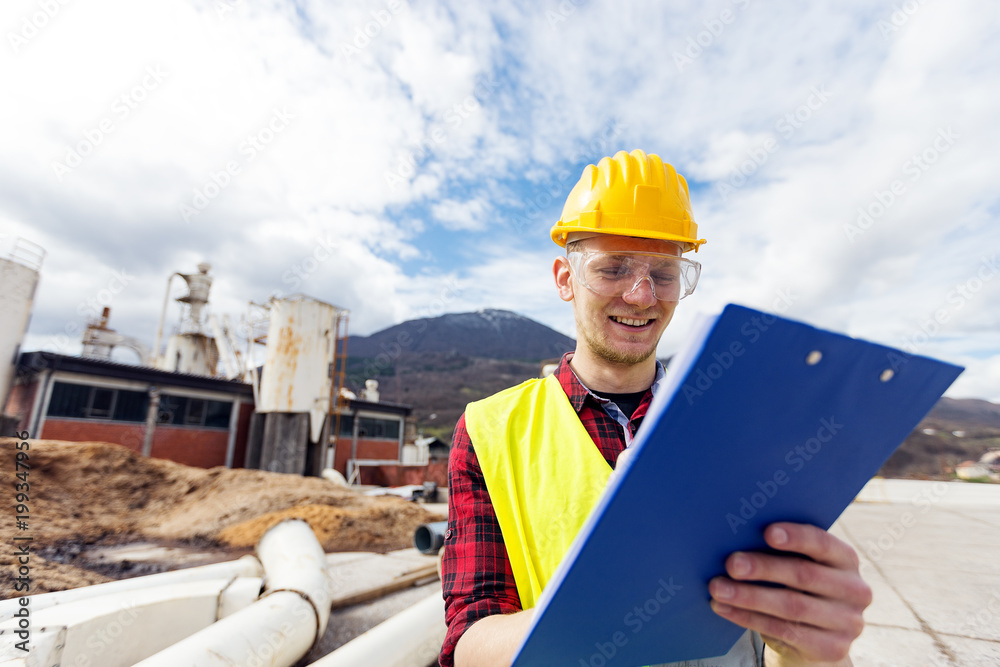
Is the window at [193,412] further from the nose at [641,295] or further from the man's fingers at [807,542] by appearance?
the man's fingers at [807,542]

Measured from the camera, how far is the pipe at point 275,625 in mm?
2273

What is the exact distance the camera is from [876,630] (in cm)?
343

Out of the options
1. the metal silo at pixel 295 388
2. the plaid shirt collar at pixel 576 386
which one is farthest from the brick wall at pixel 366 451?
the plaid shirt collar at pixel 576 386

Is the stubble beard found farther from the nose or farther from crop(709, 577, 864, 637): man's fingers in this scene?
crop(709, 577, 864, 637): man's fingers

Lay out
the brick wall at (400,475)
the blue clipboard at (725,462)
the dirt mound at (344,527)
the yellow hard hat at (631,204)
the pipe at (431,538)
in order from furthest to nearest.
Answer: the brick wall at (400,475)
the dirt mound at (344,527)
the pipe at (431,538)
the yellow hard hat at (631,204)
the blue clipboard at (725,462)

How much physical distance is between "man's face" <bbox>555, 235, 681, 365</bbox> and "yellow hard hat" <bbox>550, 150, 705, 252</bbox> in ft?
0.33

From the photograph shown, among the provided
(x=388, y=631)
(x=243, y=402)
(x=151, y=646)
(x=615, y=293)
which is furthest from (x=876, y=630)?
(x=243, y=402)

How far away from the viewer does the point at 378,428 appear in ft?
79.0

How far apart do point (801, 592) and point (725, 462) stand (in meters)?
0.32

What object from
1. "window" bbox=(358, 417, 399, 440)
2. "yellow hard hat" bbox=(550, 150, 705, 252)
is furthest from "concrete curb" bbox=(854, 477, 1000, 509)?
"window" bbox=(358, 417, 399, 440)

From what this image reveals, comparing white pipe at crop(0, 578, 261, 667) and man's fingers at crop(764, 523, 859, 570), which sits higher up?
man's fingers at crop(764, 523, 859, 570)

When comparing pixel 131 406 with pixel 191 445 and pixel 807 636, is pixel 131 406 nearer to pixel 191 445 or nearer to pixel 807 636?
pixel 191 445

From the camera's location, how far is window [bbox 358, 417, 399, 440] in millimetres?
22922

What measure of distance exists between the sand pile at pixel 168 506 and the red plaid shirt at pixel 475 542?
6.08 meters
